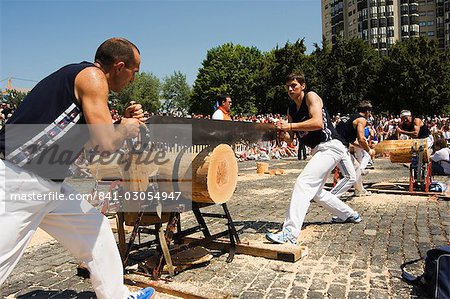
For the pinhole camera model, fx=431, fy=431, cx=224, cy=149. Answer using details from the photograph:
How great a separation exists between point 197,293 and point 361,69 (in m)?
54.3

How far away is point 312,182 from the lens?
18.2 ft

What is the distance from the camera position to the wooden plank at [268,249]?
484 cm

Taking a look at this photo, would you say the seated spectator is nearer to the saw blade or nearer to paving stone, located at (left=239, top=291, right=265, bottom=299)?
the saw blade

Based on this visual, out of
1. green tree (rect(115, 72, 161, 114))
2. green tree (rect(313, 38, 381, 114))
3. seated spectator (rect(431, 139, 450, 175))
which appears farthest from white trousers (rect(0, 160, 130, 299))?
green tree (rect(115, 72, 161, 114))

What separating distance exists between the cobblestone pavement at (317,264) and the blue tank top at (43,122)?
66.7 inches

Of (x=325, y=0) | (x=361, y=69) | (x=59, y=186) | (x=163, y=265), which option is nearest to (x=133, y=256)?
(x=163, y=265)

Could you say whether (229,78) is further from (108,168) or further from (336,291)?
(336,291)

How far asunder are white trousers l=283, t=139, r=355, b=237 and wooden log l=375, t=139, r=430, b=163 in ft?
14.4

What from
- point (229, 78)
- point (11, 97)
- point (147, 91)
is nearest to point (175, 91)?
point (147, 91)

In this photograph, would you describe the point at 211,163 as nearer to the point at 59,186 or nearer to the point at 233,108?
the point at 59,186

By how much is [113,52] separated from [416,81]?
175 feet

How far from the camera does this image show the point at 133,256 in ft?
17.2

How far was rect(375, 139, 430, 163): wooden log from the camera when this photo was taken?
9612mm

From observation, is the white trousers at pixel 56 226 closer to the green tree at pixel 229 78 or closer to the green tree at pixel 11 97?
the green tree at pixel 11 97
